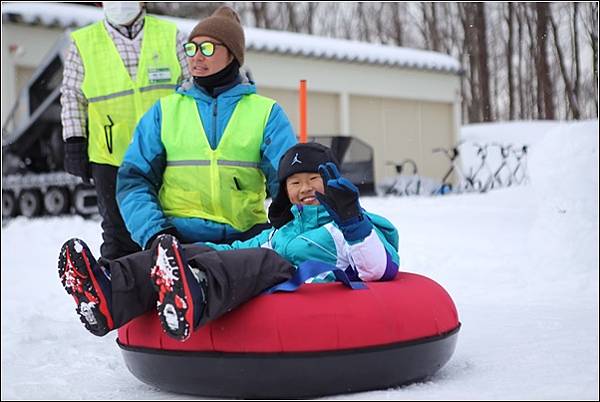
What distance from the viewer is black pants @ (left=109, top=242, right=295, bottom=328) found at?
2.42 metres

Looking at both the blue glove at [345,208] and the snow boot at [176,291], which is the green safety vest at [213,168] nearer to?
the blue glove at [345,208]

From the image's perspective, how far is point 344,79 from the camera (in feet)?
48.6

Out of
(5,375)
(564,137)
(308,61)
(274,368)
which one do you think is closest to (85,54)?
(5,375)

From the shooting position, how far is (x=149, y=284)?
8.49 feet

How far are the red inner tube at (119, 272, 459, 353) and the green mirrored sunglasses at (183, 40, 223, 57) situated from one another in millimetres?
1177

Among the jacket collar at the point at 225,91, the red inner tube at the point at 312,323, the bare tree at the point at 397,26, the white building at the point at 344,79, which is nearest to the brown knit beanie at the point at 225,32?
the jacket collar at the point at 225,91

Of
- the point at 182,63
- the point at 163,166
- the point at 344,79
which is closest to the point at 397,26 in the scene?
the point at 344,79

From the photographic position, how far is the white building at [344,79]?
11.8 m

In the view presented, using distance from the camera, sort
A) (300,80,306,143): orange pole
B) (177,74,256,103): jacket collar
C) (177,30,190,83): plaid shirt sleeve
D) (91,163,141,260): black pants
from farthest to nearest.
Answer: (300,80,306,143): orange pole → (177,30,190,83): plaid shirt sleeve → (91,163,141,260): black pants → (177,74,256,103): jacket collar

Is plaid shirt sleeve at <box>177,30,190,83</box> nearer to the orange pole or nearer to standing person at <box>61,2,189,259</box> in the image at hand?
standing person at <box>61,2,189,259</box>

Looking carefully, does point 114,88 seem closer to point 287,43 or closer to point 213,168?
point 213,168

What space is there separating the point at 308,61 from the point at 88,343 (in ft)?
35.7

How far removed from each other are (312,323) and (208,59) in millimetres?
1349

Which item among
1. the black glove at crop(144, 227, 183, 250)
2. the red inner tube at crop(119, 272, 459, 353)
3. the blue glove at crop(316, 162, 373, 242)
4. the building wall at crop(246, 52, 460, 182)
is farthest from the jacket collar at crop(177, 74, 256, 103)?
the building wall at crop(246, 52, 460, 182)
